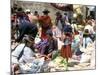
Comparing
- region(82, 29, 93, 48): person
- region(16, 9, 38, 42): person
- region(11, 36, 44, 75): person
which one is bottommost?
region(11, 36, 44, 75): person

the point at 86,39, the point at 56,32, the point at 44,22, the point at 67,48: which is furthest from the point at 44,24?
the point at 86,39

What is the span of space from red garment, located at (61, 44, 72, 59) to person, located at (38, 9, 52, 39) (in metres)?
0.21

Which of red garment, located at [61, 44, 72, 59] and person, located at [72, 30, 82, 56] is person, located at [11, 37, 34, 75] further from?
person, located at [72, 30, 82, 56]

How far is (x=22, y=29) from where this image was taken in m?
1.75

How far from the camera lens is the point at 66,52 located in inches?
Result: 74.2

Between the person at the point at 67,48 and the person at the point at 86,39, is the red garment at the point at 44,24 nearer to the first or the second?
the person at the point at 67,48

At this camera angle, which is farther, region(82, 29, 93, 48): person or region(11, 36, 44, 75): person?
region(82, 29, 93, 48): person

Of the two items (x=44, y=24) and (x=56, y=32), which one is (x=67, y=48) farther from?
(x=44, y=24)

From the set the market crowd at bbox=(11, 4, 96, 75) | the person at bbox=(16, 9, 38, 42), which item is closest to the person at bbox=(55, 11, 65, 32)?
the market crowd at bbox=(11, 4, 96, 75)

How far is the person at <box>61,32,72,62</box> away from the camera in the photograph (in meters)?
1.88

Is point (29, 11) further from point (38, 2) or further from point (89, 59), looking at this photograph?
point (89, 59)

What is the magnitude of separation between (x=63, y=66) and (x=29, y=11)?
1.94 feet
